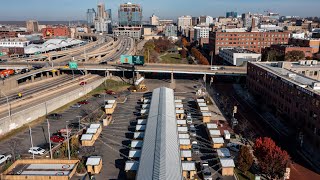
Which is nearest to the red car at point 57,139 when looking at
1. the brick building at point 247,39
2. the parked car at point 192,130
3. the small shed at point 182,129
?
the small shed at point 182,129

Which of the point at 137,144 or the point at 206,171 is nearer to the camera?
the point at 206,171

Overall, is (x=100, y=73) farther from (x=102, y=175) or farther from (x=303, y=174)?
(x=303, y=174)

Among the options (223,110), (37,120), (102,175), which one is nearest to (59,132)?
(37,120)

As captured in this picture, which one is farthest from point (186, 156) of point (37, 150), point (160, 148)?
point (37, 150)

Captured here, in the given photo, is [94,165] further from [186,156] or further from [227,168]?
[227,168]

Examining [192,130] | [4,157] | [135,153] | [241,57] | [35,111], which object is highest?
[241,57]

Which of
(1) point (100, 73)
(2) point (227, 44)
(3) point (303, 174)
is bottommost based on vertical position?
(3) point (303, 174)

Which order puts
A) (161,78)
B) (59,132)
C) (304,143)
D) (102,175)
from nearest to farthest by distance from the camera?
(102,175), (304,143), (59,132), (161,78)
